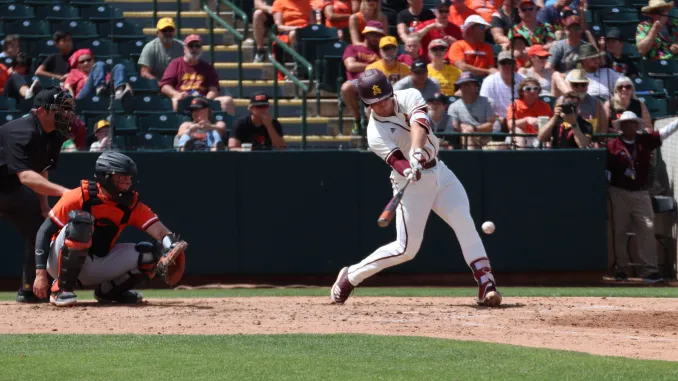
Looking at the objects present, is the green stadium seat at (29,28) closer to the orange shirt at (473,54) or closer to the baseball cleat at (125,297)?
the orange shirt at (473,54)

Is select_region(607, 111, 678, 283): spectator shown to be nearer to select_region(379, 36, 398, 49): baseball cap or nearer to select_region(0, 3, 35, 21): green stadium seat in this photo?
select_region(379, 36, 398, 49): baseball cap

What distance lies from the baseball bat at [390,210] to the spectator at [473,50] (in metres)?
6.24

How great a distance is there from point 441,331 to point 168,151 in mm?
5182

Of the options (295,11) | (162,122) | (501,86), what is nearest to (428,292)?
(501,86)

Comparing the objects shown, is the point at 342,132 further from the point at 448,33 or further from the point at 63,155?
the point at 63,155

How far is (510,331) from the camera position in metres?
8.57

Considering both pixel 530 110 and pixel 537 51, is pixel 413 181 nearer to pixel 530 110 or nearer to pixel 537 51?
pixel 530 110

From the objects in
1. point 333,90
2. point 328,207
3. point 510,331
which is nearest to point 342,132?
point 333,90

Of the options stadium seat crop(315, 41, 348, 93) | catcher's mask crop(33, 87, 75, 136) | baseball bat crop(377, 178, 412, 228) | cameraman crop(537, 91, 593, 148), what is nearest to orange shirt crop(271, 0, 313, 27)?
stadium seat crop(315, 41, 348, 93)

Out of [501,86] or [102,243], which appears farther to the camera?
[501,86]

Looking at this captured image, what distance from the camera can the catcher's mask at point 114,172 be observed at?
977cm

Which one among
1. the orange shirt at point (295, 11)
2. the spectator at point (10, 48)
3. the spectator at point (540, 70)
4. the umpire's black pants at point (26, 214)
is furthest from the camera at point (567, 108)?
the spectator at point (10, 48)

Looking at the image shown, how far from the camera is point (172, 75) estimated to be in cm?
1480

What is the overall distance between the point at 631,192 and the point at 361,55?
390 centimetres
